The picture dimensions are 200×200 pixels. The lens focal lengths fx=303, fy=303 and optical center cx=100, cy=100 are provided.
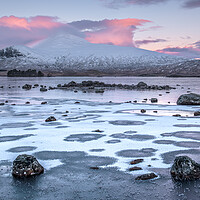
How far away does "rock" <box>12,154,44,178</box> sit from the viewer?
339 inches

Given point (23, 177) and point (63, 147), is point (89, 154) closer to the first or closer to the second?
point (63, 147)

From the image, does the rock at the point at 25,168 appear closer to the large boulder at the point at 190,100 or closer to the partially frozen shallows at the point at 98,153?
the partially frozen shallows at the point at 98,153

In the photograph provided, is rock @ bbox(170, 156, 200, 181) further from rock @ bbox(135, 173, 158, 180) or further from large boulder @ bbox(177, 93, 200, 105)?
large boulder @ bbox(177, 93, 200, 105)

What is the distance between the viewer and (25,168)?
8664 millimetres

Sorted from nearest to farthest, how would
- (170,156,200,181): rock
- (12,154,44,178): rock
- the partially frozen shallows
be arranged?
the partially frozen shallows, (170,156,200,181): rock, (12,154,44,178): rock

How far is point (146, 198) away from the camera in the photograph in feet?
Answer: 23.3

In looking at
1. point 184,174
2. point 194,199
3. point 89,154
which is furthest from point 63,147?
point 194,199

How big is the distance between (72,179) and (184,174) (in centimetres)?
306

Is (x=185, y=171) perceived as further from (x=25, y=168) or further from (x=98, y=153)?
(x=25, y=168)

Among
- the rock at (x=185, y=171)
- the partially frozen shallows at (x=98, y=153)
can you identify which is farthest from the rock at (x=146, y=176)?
the rock at (x=185, y=171)

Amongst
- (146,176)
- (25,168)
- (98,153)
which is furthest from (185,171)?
(25,168)

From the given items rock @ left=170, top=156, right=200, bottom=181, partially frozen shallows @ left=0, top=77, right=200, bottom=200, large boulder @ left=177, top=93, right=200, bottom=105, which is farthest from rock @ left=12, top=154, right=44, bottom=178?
large boulder @ left=177, top=93, right=200, bottom=105

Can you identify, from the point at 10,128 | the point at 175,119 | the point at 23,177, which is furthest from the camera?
the point at 175,119

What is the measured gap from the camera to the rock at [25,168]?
8.61 meters
